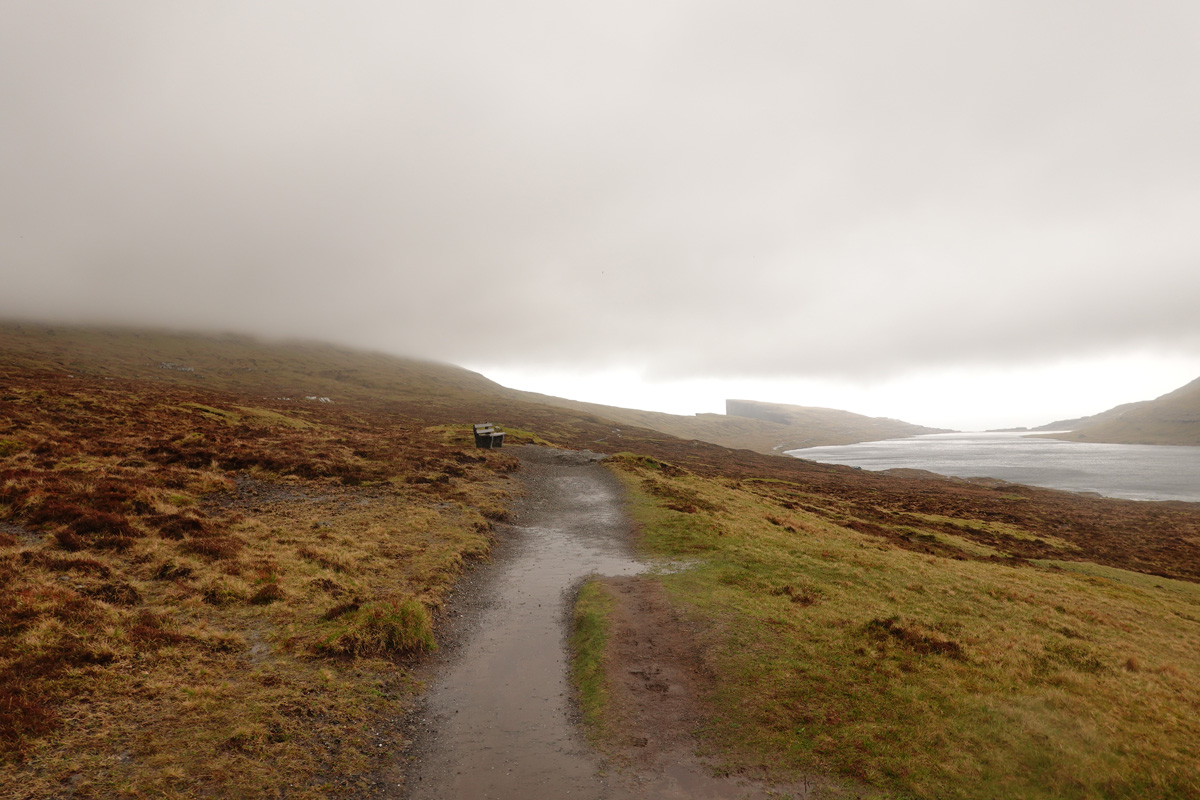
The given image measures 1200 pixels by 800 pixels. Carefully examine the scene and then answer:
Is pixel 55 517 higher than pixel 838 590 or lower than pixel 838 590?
higher

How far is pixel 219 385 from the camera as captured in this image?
4983 inches

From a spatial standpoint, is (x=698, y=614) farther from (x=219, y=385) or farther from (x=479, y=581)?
(x=219, y=385)

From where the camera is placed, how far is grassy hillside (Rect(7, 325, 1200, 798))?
28.3ft

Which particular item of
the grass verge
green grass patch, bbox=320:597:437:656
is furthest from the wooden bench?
green grass patch, bbox=320:597:437:656

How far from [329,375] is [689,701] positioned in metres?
207

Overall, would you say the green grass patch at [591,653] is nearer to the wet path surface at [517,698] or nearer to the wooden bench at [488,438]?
the wet path surface at [517,698]

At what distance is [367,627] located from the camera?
13.1 metres

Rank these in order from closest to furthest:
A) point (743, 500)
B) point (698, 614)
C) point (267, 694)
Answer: point (267, 694) → point (698, 614) → point (743, 500)

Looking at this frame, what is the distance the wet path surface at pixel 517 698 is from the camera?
28.8ft

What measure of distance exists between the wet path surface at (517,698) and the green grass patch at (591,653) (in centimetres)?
Result: 38

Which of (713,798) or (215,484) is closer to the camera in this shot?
(713,798)

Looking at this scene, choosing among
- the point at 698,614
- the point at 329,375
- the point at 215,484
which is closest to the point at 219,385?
the point at 329,375

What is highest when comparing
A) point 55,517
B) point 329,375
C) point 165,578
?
point 329,375

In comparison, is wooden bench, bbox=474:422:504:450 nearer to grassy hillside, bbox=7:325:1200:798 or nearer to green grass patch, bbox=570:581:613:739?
grassy hillside, bbox=7:325:1200:798
